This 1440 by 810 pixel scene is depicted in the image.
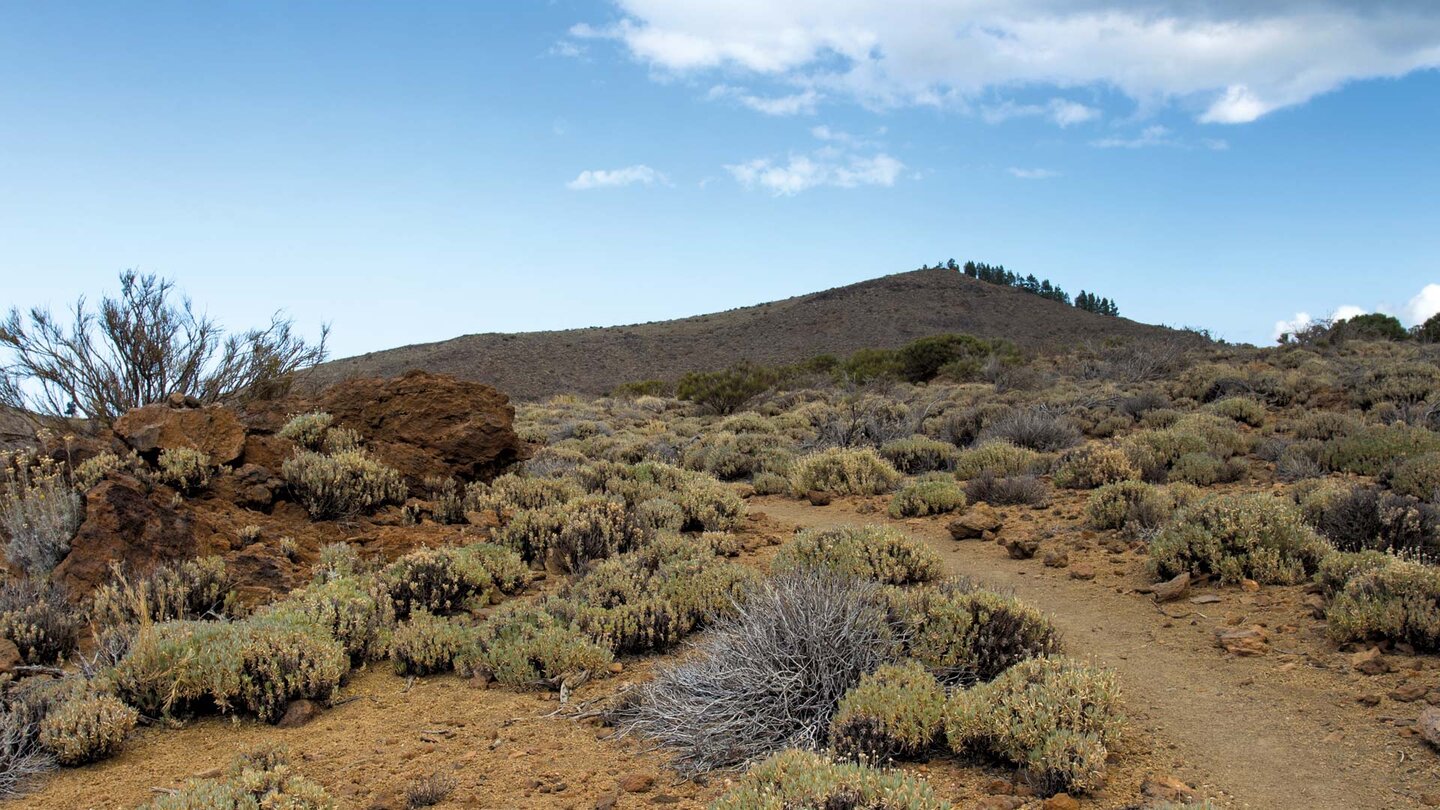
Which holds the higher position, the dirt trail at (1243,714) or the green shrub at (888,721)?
the green shrub at (888,721)

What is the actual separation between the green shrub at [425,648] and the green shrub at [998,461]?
23.6ft

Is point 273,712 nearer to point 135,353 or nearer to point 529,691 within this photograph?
point 529,691

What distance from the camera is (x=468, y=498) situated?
8.91 m

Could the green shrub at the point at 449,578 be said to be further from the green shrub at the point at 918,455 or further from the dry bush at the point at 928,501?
the green shrub at the point at 918,455

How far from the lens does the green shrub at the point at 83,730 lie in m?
4.42

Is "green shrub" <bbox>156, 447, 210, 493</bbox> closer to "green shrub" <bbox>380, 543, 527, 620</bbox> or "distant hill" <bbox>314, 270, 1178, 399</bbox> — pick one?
"green shrub" <bbox>380, 543, 527, 620</bbox>

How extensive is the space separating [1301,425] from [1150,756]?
31.5ft

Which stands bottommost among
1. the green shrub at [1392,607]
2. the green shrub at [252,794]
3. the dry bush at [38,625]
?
the green shrub at [252,794]

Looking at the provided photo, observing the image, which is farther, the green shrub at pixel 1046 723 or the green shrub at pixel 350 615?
the green shrub at pixel 350 615

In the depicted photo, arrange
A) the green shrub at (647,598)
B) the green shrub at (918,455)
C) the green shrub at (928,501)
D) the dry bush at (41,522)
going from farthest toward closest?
1. the green shrub at (918,455)
2. the green shrub at (928,501)
3. the dry bush at (41,522)
4. the green shrub at (647,598)

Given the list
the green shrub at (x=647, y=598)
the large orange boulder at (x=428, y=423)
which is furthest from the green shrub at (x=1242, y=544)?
the large orange boulder at (x=428, y=423)

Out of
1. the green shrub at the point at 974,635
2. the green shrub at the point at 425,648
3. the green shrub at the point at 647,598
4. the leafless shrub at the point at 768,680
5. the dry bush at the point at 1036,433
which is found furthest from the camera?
the dry bush at the point at 1036,433

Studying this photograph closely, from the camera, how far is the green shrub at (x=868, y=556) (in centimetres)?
640

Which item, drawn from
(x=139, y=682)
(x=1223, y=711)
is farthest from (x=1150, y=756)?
(x=139, y=682)
